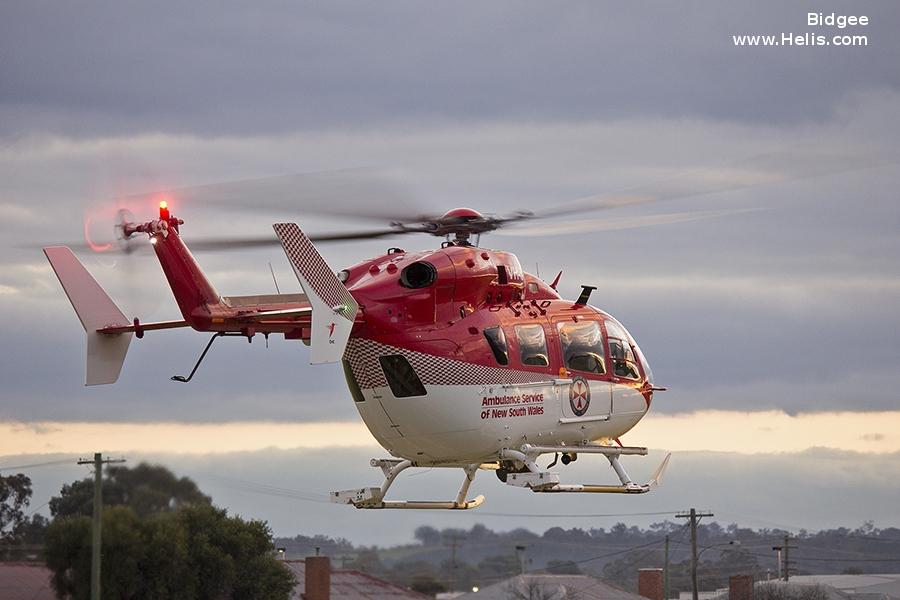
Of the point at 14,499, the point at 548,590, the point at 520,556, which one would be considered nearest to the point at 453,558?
the point at 520,556

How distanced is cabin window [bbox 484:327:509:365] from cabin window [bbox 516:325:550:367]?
0.39 m

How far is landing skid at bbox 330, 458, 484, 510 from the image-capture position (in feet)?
108

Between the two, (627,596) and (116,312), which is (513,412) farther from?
(627,596)

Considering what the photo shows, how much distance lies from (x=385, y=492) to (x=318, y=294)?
612cm

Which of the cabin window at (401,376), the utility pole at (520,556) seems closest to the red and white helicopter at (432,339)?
the cabin window at (401,376)

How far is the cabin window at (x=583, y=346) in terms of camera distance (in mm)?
32844

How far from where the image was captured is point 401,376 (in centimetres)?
3047

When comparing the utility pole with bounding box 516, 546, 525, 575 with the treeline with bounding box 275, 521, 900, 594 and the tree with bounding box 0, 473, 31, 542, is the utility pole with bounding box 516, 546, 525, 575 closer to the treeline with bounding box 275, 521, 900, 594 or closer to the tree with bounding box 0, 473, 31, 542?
the treeline with bounding box 275, 521, 900, 594

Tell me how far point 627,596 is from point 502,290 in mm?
43635

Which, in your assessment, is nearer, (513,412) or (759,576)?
(513,412)

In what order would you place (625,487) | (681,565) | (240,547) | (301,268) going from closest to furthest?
(301,268)
(625,487)
(240,547)
(681,565)

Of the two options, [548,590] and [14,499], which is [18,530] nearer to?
[14,499]

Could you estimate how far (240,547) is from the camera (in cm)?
5119

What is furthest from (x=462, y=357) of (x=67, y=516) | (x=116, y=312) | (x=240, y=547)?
(x=240, y=547)
